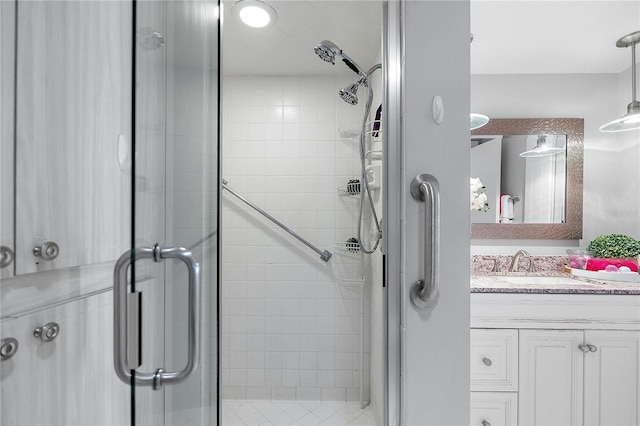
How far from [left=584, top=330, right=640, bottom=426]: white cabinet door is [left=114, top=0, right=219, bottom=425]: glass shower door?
1.64 m

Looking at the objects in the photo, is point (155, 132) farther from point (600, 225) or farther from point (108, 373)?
point (600, 225)

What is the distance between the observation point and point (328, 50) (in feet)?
4.14

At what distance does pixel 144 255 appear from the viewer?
380 millimetres

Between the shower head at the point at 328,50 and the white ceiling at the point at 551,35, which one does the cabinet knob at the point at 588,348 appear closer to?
the white ceiling at the point at 551,35

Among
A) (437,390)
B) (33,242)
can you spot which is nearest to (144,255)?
(33,242)

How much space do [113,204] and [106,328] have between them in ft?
1.04

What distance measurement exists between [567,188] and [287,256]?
177 cm

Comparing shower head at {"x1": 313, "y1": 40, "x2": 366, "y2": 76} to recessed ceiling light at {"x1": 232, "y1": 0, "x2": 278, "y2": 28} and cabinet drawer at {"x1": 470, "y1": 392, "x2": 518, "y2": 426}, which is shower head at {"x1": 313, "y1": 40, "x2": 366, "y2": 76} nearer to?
recessed ceiling light at {"x1": 232, "y1": 0, "x2": 278, "y2": 28}

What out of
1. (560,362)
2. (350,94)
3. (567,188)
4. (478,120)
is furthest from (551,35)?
(560,362)

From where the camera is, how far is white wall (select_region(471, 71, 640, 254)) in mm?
1787

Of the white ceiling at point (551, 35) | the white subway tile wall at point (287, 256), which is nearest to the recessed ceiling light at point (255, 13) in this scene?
the white subway tile wall at point (287, 256)

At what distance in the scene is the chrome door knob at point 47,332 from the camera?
23.5 inches

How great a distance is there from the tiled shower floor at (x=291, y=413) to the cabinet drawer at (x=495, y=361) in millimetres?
541

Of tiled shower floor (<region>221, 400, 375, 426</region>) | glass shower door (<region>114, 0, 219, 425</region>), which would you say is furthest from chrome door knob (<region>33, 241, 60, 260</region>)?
tiled shower floor (<region>221, 400, 375, 426</region>)
